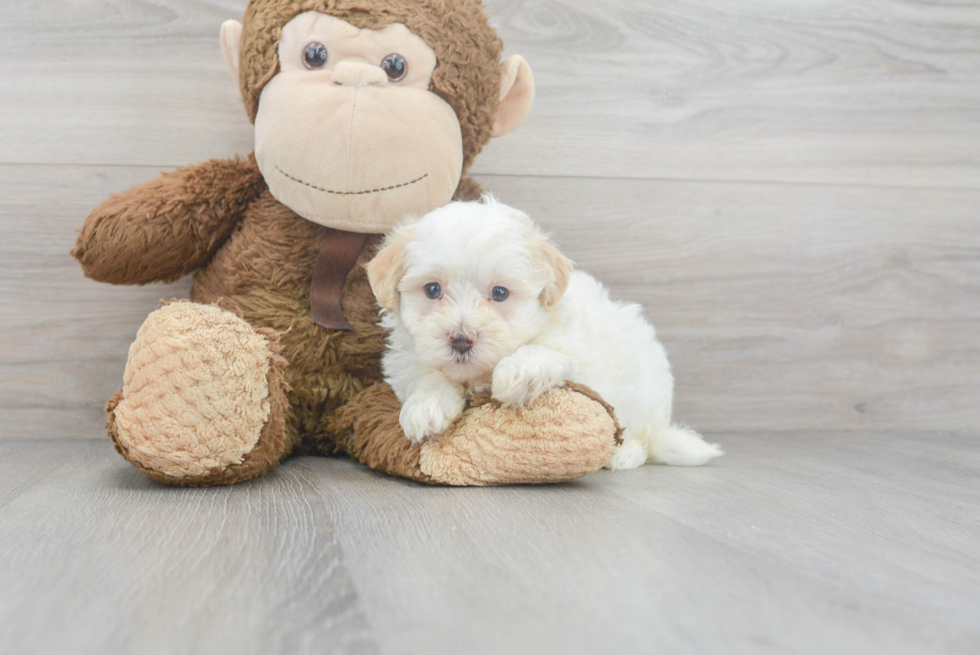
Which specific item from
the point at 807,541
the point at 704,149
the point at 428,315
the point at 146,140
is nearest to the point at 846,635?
the point at 807,541

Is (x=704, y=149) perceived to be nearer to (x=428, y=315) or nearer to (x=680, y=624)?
(x=428, y=315)

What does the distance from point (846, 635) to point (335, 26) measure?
0.94 meters

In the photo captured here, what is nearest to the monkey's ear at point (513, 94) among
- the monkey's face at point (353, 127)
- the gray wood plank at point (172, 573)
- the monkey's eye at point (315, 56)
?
the monkey's face at point (353, 127)

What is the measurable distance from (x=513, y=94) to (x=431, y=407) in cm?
54

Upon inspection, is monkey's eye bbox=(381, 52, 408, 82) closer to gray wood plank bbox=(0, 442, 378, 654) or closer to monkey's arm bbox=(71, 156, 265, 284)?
monkey's arm bbox=(71, 156, 265, 284)

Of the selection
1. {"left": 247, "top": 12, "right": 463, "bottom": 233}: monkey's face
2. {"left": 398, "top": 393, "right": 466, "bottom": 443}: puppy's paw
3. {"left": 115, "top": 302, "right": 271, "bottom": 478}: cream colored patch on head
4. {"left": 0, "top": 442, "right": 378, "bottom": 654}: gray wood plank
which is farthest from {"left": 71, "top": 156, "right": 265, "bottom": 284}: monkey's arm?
{"left": 398, "top": 393, "right": 466, "bottom": 443}: puppy's paw

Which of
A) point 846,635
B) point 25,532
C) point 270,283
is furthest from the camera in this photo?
point 270,283

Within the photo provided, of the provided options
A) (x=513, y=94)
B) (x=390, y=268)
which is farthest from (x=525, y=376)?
(x=513, y=94)

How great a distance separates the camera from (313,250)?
1.19 m

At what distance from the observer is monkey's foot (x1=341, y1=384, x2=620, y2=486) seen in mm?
941

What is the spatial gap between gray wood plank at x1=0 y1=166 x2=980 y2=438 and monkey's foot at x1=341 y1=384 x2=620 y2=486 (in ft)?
1.83

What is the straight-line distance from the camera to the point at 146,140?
4.38 ft

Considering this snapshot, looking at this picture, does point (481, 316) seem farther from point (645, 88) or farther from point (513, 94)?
point (645, 88)

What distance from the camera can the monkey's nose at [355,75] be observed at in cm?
104
